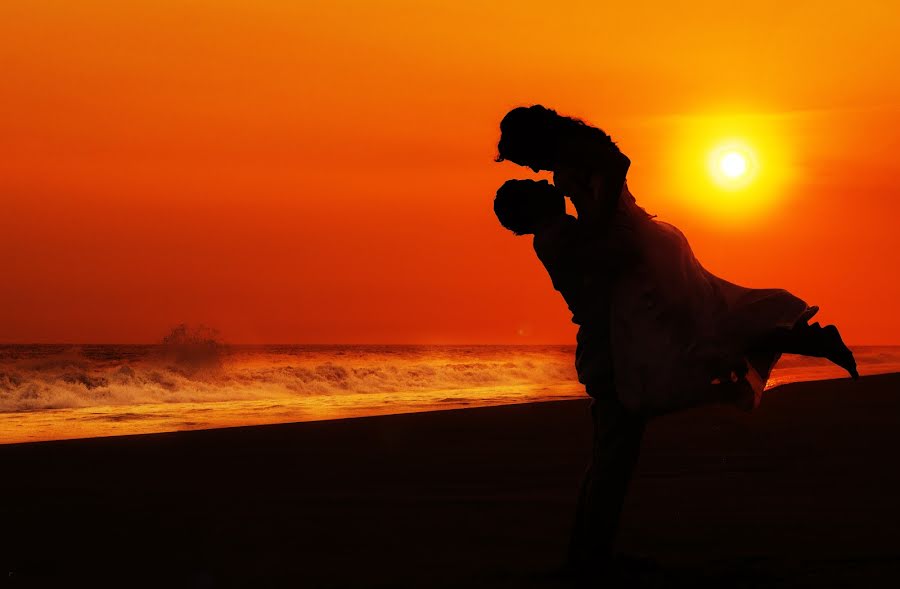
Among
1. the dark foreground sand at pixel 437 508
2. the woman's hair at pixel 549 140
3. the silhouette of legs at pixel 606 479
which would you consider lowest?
the dark foreground sand at pixel 437 508

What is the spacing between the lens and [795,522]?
5.80 m

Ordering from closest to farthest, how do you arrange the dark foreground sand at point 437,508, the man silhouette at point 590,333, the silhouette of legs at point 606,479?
the man silhouette at point 590,333, the silhouette of legs at point 606,479, the dark foreground sand at point 437,508

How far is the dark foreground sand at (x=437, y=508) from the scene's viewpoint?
4.92 meters

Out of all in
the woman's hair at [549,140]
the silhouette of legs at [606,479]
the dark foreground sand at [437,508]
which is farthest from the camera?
the dark foreground sand at [437,508]

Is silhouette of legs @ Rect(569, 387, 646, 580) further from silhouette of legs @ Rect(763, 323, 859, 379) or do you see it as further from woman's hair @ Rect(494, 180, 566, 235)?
woman's hair @ Rect(494, 180, 566, 235)

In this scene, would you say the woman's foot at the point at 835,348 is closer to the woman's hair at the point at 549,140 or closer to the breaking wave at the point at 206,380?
the woman's hair at the point at 549,140

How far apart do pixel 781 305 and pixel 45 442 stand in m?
9.44

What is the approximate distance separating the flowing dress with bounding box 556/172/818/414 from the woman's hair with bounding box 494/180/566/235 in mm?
191

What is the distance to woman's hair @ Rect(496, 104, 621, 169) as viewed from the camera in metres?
4.27

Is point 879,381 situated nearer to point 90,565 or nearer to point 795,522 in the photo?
point 795,522

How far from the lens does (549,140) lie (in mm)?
4398

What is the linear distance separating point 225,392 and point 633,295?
82.0 feet

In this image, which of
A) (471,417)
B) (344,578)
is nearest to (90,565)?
(344,578)

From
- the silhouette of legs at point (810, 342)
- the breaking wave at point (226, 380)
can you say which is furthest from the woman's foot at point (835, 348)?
the breaking wave at point (226, 380)
